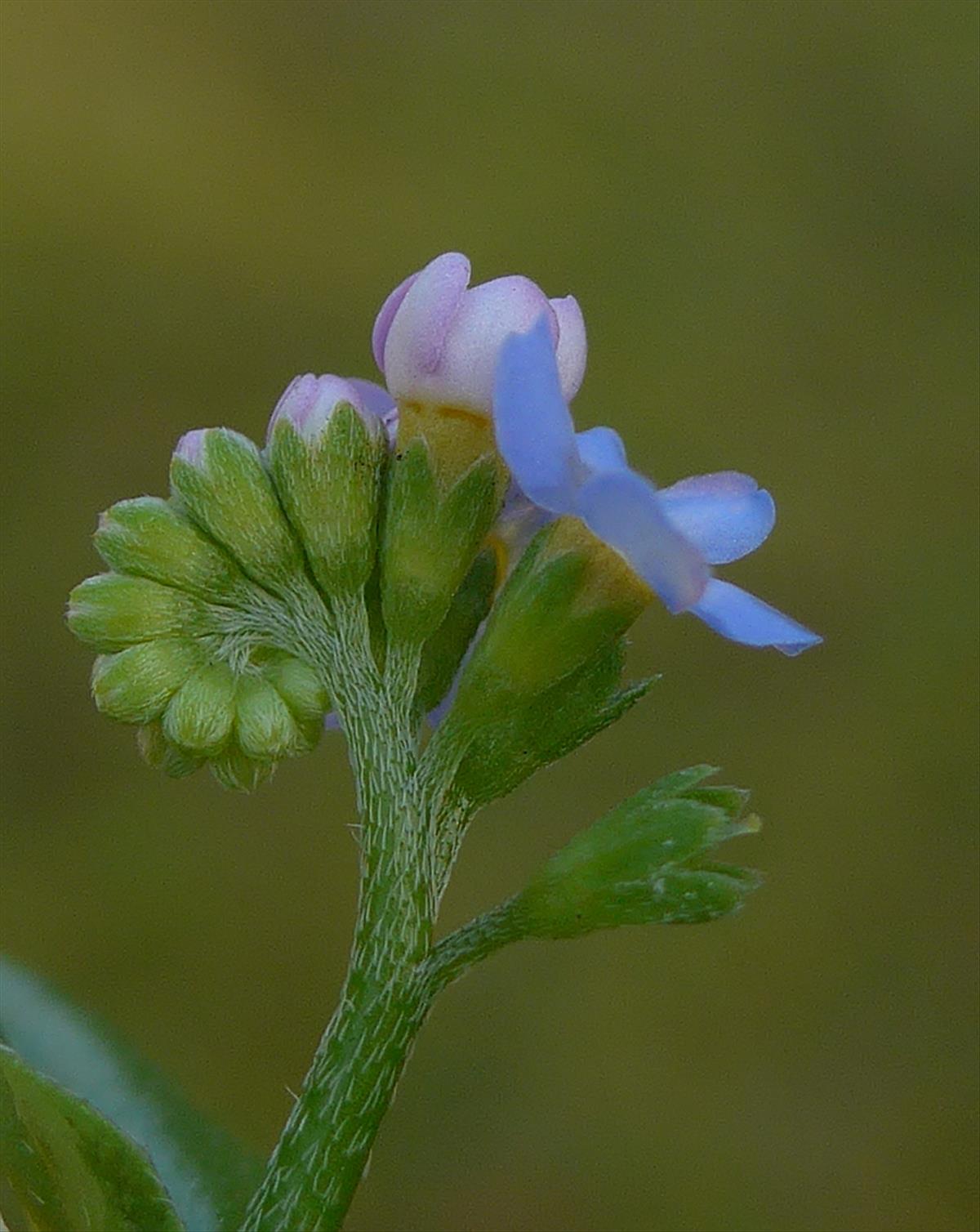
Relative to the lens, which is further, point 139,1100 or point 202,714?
point 139,1100

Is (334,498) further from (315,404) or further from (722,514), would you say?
(722,514)

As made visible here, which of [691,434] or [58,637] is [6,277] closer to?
[58,637]

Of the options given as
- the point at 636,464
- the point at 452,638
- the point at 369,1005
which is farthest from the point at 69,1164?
the point at 636,464

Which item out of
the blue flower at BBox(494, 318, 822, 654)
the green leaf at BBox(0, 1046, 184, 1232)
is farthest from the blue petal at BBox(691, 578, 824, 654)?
the green leaf at BBox(0, 1046, 184, 1232)

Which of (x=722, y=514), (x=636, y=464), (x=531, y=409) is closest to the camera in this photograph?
(x=531, y=409)

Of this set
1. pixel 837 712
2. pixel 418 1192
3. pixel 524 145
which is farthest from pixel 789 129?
pixel 418 1192

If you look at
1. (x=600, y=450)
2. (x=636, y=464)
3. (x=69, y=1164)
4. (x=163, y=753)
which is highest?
(x=636, y=464)

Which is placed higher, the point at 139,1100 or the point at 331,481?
the point at 331,481
